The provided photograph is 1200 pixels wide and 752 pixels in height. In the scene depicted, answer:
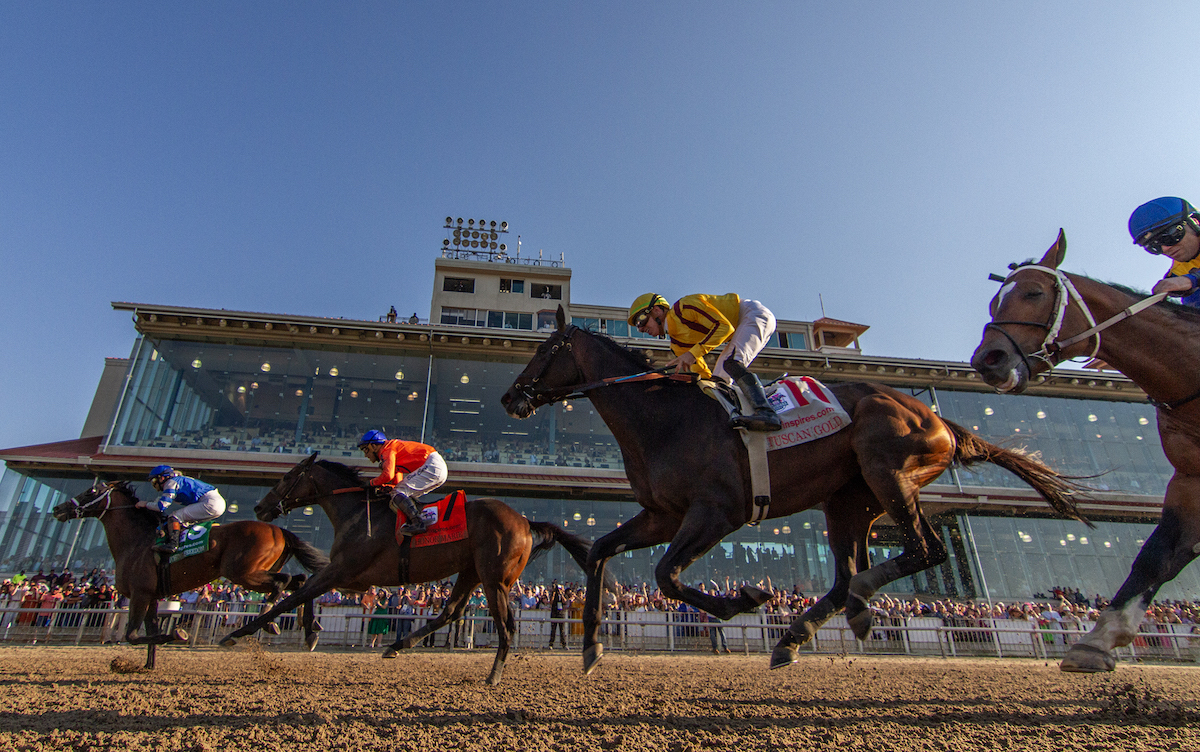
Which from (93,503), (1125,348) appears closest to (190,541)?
(93,503)

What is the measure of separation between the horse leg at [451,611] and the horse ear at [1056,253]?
7.11 meters

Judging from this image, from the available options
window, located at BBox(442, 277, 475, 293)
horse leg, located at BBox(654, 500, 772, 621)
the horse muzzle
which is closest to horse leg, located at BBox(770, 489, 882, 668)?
horse leg, located at BBox(654, 500, 772, 621)

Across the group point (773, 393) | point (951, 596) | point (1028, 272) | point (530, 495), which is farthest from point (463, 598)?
point (951, 596)

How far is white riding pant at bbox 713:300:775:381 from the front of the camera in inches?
204

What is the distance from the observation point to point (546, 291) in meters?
40.2

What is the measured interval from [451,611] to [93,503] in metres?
5.14

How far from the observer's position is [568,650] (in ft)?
45.7

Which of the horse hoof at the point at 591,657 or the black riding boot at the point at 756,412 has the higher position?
the black riding boot at the point at 756,412

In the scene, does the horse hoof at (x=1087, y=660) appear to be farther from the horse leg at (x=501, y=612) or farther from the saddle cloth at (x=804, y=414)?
the horse leg at (x=501, y=612)

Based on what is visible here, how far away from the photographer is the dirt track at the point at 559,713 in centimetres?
354

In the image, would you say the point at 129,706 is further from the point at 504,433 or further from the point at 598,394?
the point at 504,433

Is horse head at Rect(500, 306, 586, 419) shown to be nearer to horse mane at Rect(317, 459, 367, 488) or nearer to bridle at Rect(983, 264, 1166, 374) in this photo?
bridle at Rect(983, 264, 1166, 374)

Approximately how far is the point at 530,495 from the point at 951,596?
1494 centimetres

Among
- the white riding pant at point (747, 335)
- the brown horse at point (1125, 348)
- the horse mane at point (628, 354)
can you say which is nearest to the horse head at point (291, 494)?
the horse mane at point (628, 354)
